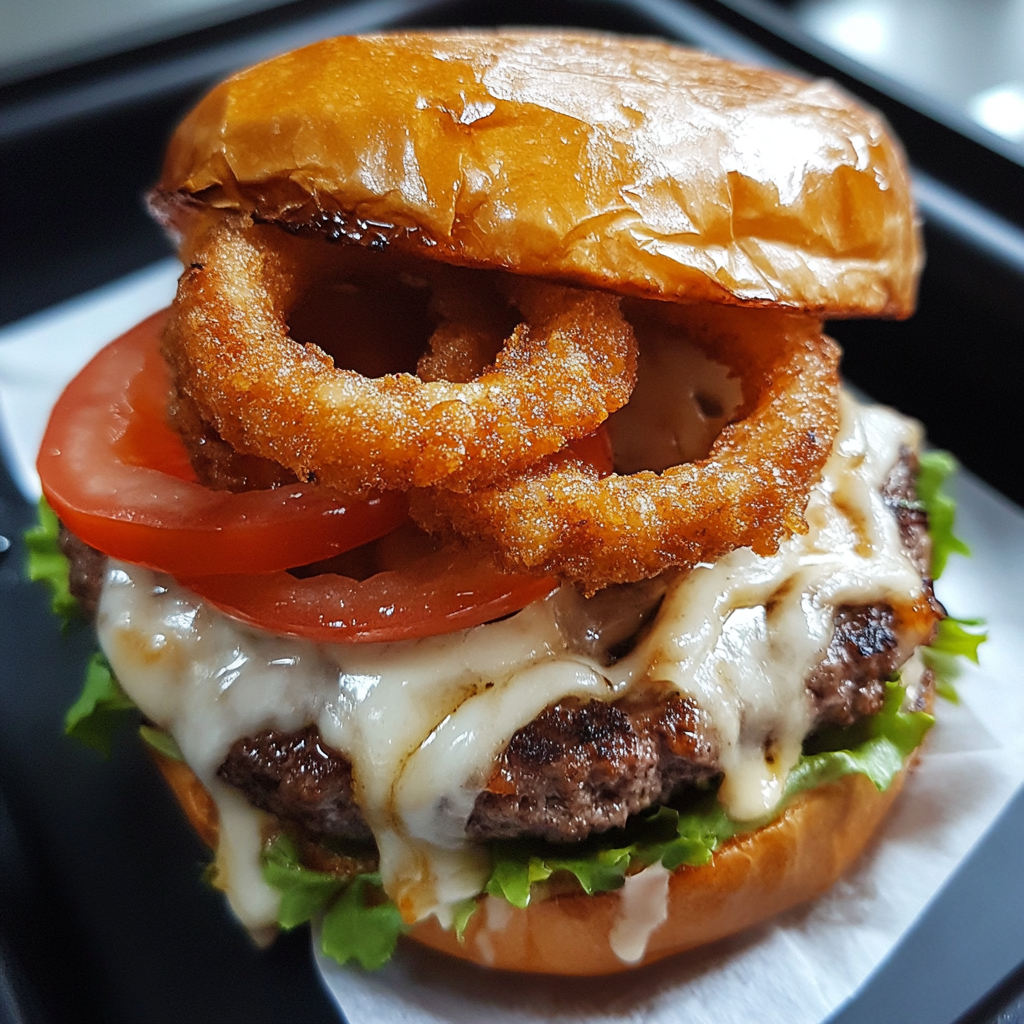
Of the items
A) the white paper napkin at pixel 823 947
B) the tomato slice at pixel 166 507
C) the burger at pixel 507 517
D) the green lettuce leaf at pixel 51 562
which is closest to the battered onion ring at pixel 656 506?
the burger at pixel 507 517

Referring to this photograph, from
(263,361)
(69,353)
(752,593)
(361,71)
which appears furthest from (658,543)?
(69,353)

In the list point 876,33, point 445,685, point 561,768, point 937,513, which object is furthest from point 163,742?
point 876,33

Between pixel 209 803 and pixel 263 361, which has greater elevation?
pixel 263 361

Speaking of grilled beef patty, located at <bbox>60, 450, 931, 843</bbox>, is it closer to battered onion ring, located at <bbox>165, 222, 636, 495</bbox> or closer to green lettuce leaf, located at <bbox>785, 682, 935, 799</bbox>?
green lettuce leaf, located at <bbox>785, 682, 935, 799</bbox>

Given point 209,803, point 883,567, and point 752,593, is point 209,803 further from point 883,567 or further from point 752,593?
point 883,567

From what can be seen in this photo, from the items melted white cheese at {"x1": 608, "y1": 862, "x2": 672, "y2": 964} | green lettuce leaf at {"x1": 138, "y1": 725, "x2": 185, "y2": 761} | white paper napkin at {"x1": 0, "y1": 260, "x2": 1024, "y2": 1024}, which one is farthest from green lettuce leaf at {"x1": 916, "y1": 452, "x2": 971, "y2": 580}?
green lettuce leaf at {"x1": 138, "y1": 725, "x2": 185, "y2": 761}

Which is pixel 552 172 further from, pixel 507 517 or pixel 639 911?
pixel 639 911
